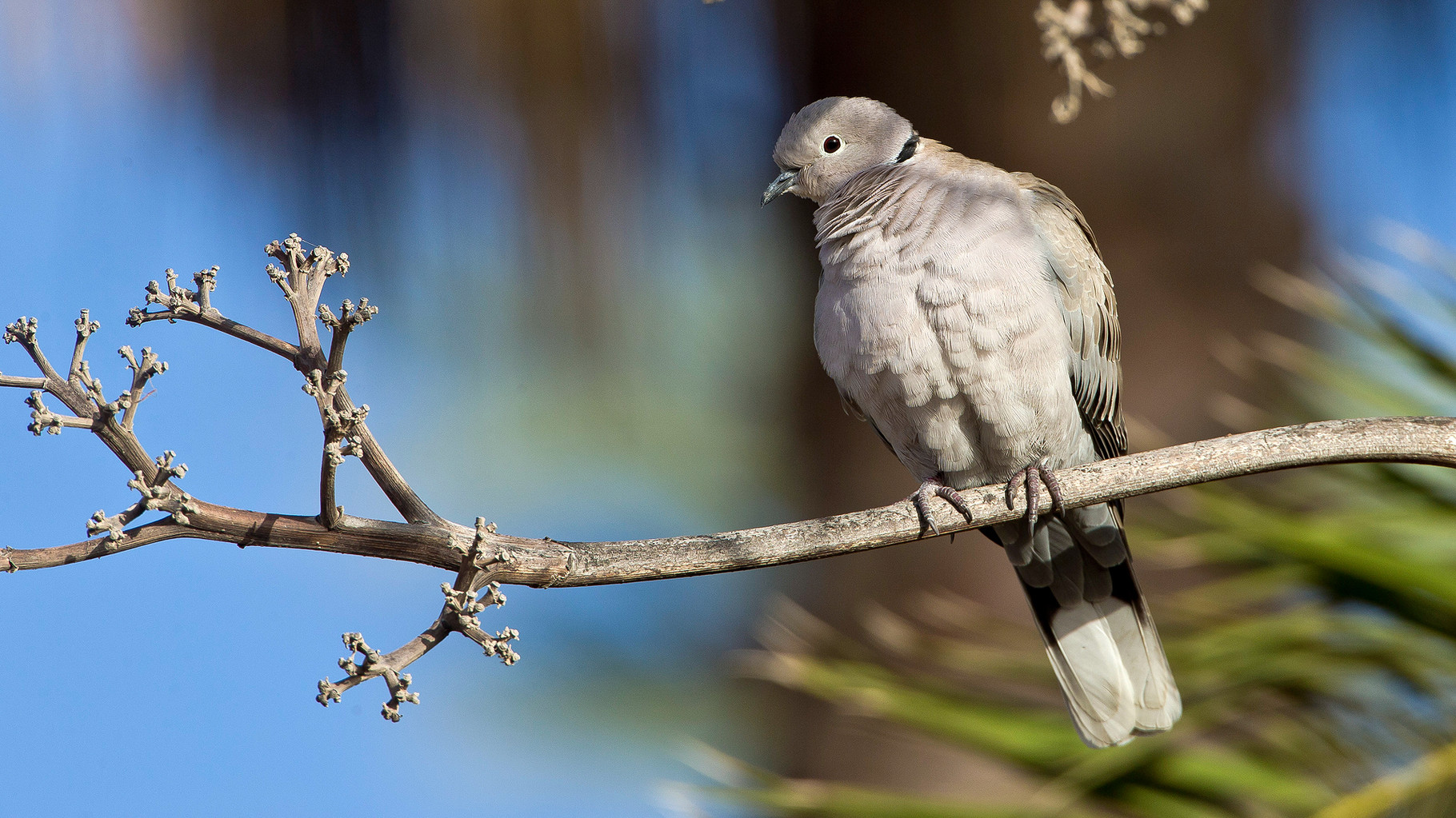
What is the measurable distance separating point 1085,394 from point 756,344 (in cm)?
533

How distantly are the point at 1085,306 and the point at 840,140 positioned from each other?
2.72 feet

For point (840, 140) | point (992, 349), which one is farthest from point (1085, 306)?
point (840, 140)

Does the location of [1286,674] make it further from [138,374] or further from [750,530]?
[138,374]

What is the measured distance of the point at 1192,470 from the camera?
6.26 ft

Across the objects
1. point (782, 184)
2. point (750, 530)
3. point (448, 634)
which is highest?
point (782, 184)

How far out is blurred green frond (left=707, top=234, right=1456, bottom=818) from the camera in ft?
7.17

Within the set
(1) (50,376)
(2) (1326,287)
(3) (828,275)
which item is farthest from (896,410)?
(1) (50,376)

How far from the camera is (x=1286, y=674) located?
2275 millimetres

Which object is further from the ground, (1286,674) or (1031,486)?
(1031,486)

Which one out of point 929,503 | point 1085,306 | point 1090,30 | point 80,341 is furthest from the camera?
point 1085,306

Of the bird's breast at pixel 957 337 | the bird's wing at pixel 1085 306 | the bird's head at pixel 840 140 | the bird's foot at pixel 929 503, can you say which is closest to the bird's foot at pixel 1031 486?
the bird's foot at pixel 929 503

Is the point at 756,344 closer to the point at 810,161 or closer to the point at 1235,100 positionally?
the point at 1235,100

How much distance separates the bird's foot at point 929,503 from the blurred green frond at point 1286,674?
468 millimetres

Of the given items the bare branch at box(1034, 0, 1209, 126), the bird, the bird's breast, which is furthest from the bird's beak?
the bare branch at box(1034, 0, 1209, 126)
